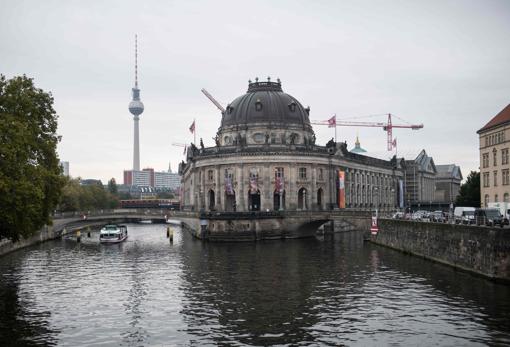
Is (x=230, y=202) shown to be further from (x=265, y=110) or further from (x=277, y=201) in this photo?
(x=265, y=110)

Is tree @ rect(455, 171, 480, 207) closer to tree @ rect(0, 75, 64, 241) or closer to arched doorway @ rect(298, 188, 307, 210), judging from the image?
arched doorway @ rect(298, 188, 307, 210)

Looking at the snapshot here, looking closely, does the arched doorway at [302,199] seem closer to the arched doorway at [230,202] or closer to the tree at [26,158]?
the arched doorway at [230,202]

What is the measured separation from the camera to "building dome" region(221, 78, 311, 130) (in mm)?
129625

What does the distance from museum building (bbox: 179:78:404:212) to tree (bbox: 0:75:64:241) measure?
52.0m

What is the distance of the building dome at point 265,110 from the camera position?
12962 centimetres

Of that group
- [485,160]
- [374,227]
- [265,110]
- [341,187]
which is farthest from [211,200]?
[485,160]

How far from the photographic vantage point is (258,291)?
4569cm

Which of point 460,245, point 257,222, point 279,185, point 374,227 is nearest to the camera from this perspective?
point 460,245

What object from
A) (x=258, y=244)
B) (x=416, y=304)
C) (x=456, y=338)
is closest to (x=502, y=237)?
(x=416, y=304)

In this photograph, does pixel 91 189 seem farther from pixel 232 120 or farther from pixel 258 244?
pixel 258 244

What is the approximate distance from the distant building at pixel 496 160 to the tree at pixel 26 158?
186 feet

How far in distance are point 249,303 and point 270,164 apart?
77753 mm

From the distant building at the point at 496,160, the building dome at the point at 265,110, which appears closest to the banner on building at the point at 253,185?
the building dome at the point at 265,110

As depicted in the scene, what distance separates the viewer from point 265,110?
5128 inches
